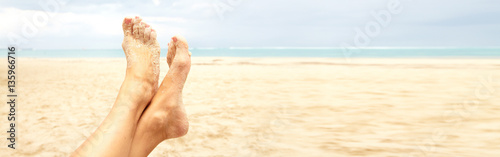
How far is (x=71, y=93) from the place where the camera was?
463 centimetres

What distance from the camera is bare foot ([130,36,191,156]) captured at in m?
1.79

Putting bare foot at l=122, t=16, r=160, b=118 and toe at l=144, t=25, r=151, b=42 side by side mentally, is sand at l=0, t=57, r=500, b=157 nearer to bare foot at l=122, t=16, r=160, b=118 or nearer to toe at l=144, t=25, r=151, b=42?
bare foot at l=122, t=16, r=160, b=118

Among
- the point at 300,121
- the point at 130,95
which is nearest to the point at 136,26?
the point at 130,95

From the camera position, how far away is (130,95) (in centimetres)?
188

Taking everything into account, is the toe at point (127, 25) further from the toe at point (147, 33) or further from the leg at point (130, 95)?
the toe at point (147, 33)

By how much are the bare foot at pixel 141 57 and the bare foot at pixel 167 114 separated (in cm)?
8

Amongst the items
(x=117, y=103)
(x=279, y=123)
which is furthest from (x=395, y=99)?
(x=117, y=103)

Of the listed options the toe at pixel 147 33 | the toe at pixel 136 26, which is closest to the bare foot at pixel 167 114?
the toe at pixel 147 33

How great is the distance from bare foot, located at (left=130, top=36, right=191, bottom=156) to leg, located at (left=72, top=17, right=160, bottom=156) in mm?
50

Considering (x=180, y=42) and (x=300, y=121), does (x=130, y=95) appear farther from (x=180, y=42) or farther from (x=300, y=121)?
(x=300, y=121)

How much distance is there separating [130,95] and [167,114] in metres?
0.22

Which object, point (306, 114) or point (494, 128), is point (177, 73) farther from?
point (494, 128)

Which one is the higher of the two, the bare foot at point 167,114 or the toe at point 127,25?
the toe at point 127,25

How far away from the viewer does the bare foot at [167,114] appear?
5.86 ft
